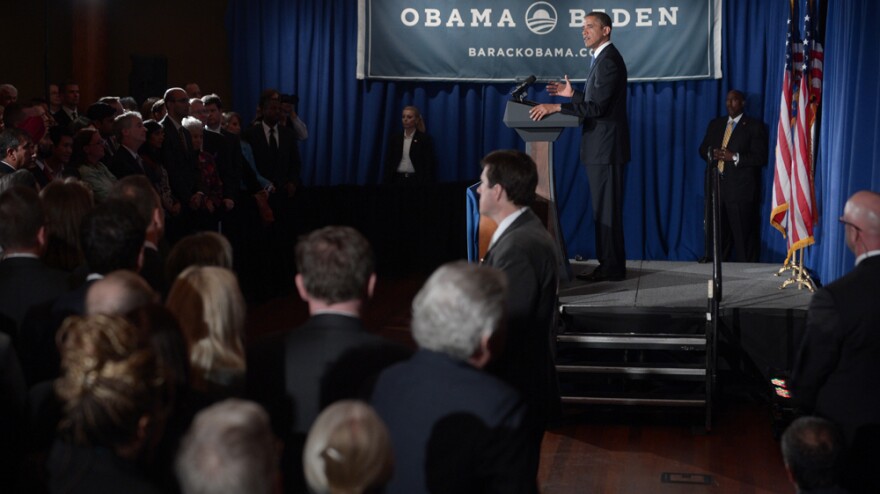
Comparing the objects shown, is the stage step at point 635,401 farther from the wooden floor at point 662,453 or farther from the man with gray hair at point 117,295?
the man with gray hair at point 117,295

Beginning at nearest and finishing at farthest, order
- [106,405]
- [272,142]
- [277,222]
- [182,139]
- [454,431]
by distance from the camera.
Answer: [106,405], [454,431], [182,139], [277,222], [272,142]

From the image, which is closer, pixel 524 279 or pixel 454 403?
pixel 454 403

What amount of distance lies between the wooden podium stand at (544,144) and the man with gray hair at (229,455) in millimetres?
4611

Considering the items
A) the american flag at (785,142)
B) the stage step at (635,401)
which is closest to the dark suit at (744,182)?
the american flag at (785,142)

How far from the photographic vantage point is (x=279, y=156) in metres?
9.48

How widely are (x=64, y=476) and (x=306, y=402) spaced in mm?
632

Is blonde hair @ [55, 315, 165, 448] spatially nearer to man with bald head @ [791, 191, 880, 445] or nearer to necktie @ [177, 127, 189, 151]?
man with bald head @ [791, 191, 880, 445]

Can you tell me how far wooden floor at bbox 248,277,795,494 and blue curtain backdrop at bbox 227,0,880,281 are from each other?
4539 millimetres

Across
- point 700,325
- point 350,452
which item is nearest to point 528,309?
point 350,452

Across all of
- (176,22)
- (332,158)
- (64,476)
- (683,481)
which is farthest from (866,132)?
(176,22)

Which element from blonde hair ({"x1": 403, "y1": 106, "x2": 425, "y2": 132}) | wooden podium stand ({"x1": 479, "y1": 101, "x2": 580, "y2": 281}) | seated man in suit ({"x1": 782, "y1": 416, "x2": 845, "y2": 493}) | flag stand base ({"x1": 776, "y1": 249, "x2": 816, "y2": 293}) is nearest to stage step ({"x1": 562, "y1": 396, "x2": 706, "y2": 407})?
wooden podium stand ({"x1": 479, "y1": 101, "x2": 580, "y2": 281})

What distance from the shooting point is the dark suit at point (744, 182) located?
389 inches

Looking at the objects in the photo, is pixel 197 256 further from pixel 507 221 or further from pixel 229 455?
pixel 229 455

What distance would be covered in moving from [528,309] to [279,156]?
6.25 m
